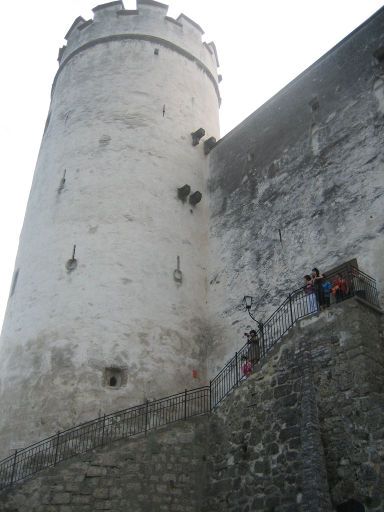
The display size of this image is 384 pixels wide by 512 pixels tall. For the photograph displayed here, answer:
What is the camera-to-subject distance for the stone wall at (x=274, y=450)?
9.18 meters

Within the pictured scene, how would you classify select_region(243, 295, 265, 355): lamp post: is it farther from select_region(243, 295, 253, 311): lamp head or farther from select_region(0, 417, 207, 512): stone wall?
select_region(0, 417, 207, 512): stone wall

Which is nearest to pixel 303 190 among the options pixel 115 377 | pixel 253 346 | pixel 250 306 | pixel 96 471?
pixel 250 306

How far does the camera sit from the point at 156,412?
1374 cm

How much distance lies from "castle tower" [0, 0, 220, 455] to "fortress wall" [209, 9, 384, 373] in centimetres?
94

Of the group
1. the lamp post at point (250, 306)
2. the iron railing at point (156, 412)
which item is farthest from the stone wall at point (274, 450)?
the lamp post at point (250, 306)

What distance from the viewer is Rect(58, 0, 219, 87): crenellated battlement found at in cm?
2056

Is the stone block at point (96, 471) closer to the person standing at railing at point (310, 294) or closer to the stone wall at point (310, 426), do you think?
the stone wall at point (310, 426)

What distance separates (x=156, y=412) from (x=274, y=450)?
13.6 ft

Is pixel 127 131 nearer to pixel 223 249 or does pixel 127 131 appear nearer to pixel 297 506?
pixel 223 249

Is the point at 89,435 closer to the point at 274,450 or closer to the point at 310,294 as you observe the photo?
the point at 274,450

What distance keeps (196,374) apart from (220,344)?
100 cm

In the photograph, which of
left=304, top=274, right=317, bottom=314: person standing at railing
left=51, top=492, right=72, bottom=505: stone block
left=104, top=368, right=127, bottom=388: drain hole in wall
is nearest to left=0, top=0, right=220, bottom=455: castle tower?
left=104, top=368, right=127, bottom=388: drain hole in wall

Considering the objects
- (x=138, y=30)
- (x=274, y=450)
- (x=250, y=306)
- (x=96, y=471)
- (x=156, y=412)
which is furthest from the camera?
(x=138, y=30)

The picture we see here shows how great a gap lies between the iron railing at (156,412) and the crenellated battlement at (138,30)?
1183cm
